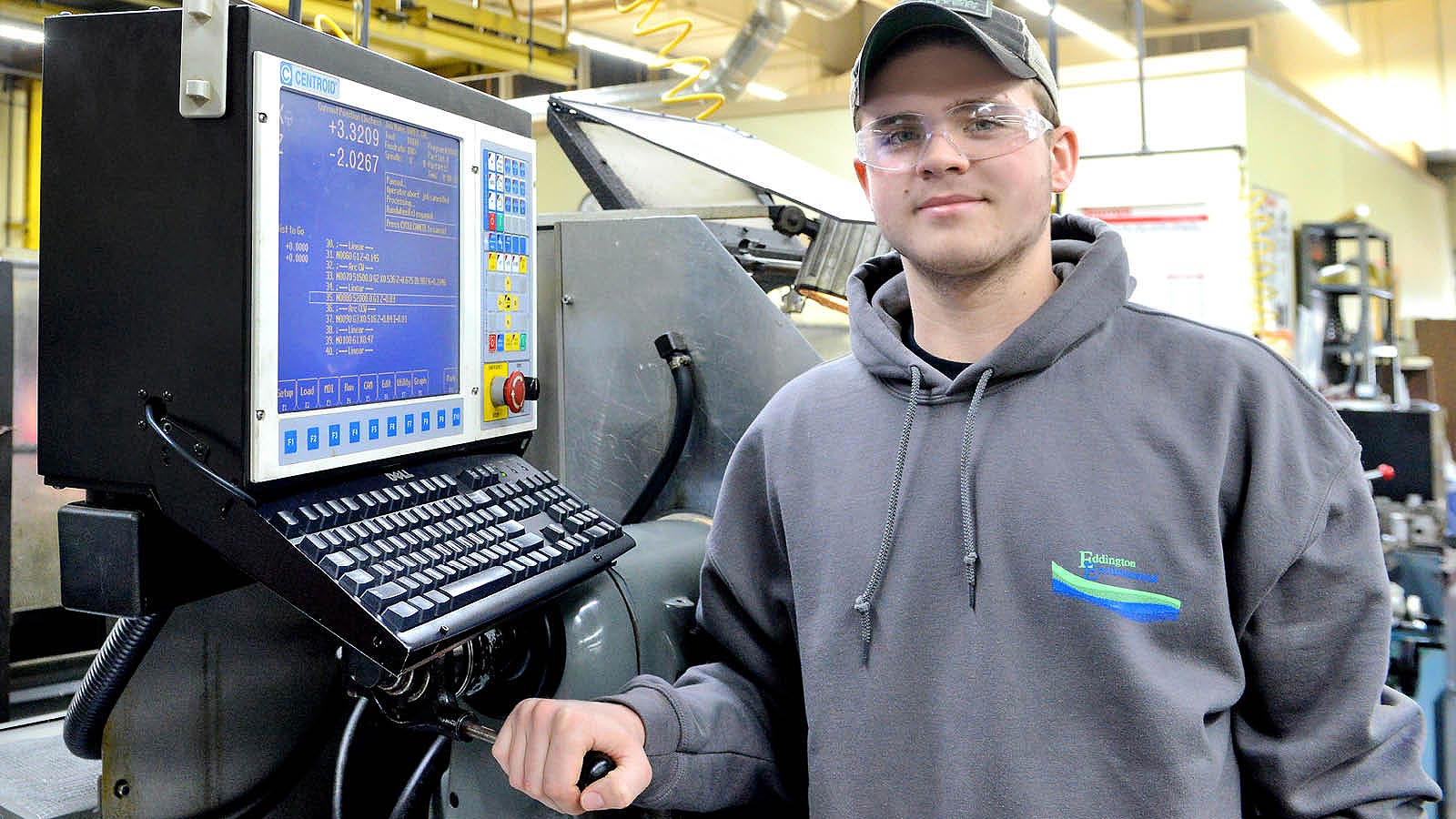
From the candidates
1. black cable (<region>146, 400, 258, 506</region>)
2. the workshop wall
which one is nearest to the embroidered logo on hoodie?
black cable (<region>146, 400, 258, 506</region>)

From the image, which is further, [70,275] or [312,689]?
[312,689]

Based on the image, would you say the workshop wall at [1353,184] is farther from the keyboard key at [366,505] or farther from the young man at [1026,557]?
the keyboard key at [366,505]

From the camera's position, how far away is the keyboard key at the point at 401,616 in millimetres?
770

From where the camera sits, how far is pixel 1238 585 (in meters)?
0.91

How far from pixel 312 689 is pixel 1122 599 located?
0.81 m

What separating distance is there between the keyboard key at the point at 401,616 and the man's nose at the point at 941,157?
21.7 inches

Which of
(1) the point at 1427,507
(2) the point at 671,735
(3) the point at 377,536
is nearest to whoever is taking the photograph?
(3) the point at 377,536

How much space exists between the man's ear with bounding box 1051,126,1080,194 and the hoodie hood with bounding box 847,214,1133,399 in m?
0.05

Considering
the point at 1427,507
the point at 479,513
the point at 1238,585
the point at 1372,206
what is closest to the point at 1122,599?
the point at 1238,585

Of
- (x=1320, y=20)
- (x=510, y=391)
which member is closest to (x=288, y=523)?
(x=510, y=391)

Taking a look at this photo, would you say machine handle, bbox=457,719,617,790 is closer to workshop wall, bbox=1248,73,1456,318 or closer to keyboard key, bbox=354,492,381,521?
keyboard key, bbox=354,492,381,521

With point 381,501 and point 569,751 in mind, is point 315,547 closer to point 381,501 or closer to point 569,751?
point 381,501

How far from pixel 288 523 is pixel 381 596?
0.09 metres

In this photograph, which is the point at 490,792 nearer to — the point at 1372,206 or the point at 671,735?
the point at 671,735
